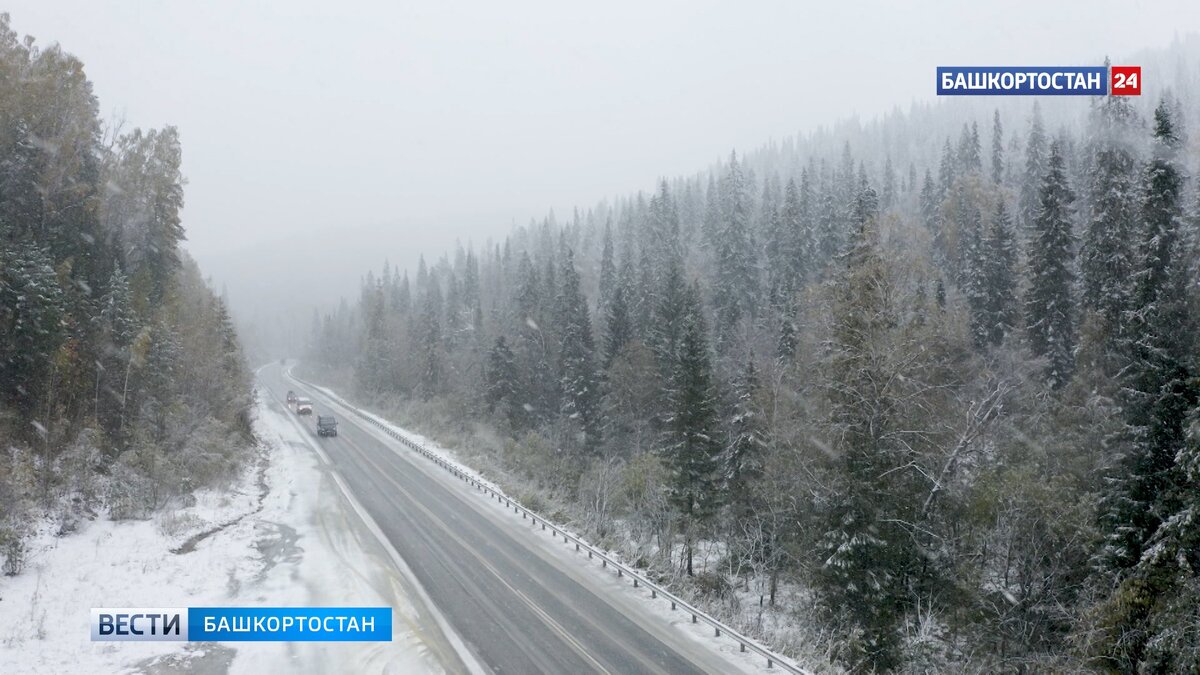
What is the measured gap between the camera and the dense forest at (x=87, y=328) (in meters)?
22.5

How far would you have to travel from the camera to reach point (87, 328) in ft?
90.5

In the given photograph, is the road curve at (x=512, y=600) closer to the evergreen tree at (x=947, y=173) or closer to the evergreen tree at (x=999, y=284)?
the evergreen tree at (x=999, y=284)

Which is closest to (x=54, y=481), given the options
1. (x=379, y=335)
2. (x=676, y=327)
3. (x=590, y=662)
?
(x=590, y=662)

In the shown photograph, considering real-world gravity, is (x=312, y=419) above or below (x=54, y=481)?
below

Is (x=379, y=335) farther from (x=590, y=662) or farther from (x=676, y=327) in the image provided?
(x=590, y=662)

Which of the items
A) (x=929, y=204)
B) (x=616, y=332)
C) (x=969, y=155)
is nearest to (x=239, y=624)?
(x=616, y=332)

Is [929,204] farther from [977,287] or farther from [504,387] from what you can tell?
[504,387]

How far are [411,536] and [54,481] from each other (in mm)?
12103

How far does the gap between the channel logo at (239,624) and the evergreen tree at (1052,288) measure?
3512 cm

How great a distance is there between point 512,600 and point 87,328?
77.0ft

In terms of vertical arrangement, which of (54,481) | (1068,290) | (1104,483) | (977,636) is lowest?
(977,636)

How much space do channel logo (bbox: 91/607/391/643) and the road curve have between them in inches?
81.2

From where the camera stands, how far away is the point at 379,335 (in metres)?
93.4

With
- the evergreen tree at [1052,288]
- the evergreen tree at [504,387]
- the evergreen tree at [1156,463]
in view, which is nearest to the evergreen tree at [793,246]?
the evergreen tree at [1052,288]
